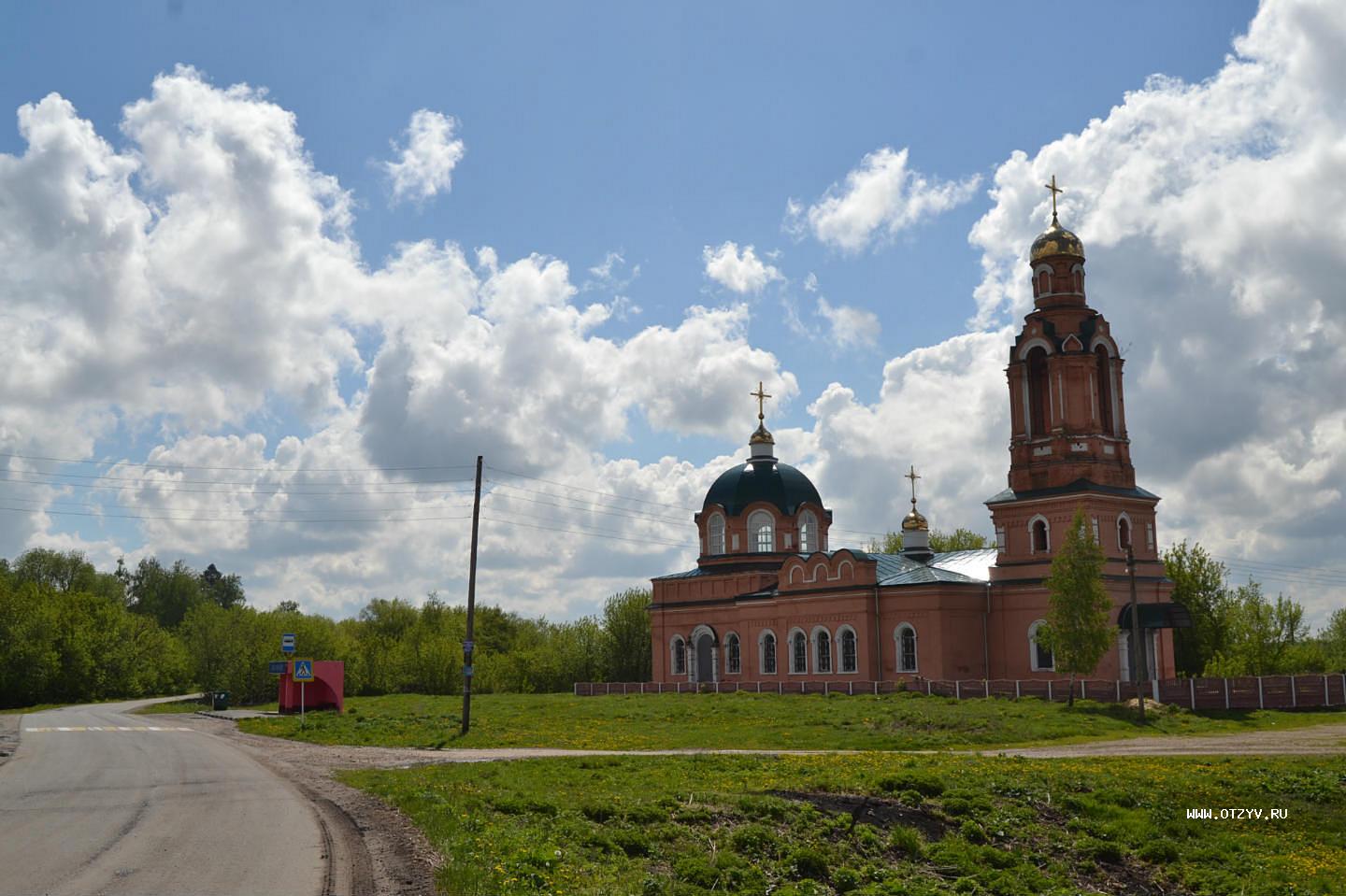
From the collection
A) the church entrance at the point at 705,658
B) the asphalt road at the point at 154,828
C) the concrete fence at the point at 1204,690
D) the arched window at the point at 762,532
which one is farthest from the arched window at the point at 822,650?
the asphalt road at the point at 154,828

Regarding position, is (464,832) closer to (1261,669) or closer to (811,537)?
(811,537)

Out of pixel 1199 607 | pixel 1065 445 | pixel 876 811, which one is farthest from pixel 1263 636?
pixel 876 811

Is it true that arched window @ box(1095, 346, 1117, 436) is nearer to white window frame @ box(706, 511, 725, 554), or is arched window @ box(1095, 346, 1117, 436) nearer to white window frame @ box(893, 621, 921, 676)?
white window frame @ box(893, 621, 921, 676)

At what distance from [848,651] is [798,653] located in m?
3.03

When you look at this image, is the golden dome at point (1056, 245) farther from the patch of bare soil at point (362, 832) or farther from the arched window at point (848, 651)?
the patch of bare soil at point (362, 832)

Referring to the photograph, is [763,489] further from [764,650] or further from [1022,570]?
[1022,570]

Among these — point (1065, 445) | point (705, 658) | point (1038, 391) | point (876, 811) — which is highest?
point (1038, 391)

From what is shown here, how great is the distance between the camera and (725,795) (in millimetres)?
17859

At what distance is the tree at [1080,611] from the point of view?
39781mm

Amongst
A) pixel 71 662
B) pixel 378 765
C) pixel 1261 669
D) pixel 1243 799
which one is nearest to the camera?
pixel 1243 799

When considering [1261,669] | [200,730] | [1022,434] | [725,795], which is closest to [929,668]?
[1022,434]

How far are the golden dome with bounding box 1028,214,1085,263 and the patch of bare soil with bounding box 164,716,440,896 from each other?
114ft

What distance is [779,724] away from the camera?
34656 millimetres

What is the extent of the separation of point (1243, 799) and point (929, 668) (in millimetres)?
28856
